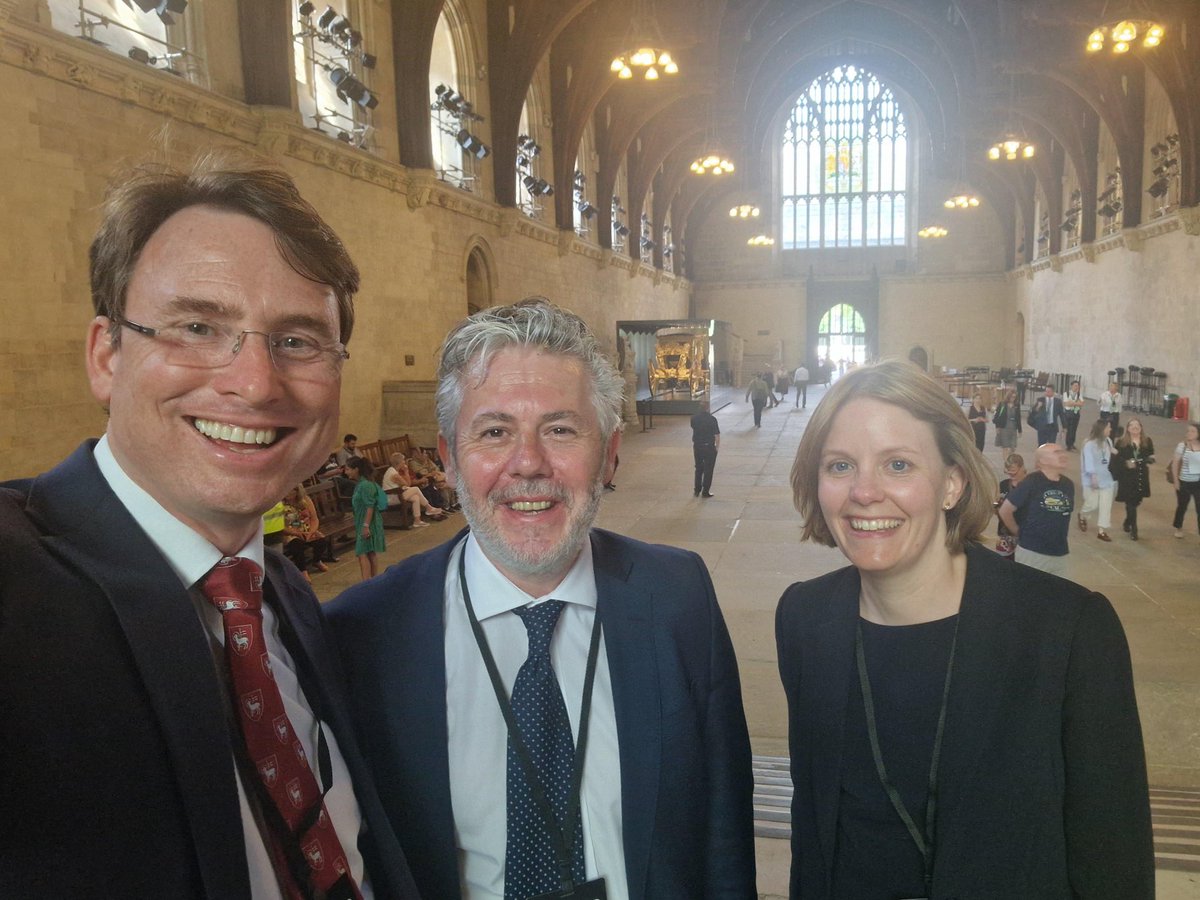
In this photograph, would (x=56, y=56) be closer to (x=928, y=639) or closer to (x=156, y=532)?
(x=156, y=532)

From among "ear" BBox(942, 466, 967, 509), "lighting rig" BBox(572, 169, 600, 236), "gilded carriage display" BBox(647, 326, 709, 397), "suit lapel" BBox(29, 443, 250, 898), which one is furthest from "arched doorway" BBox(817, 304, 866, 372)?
"suit lapel" BBox(29, 443, 250, 898)

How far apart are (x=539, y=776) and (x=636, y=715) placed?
0.24 meters

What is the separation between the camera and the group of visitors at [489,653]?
3.42ft

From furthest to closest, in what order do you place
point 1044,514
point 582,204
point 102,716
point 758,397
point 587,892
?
1. point 582,204
2. point 758,397
3. point 1044,514
4. point 587,892
5. point 102,716

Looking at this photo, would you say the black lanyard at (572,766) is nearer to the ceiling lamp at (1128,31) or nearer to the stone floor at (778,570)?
the stone floor at (778,570)

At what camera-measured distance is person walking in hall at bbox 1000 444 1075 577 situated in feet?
18.4

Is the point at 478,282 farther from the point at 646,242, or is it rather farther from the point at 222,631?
the point at 222,631

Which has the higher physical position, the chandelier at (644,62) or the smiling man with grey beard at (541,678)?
the chandelier at (644,62)

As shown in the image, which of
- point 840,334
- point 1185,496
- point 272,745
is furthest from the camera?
point 840,334

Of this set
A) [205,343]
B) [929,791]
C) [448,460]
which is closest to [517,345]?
[448,460]

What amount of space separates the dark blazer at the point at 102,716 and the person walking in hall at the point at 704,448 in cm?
1077

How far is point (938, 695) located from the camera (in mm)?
1822

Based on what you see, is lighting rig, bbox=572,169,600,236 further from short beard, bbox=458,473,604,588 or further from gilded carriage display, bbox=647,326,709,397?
short beard, bbox=458,473,604,588

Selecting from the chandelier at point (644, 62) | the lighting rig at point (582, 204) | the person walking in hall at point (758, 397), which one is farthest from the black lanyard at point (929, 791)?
the lighting rig at point (582, 204)
